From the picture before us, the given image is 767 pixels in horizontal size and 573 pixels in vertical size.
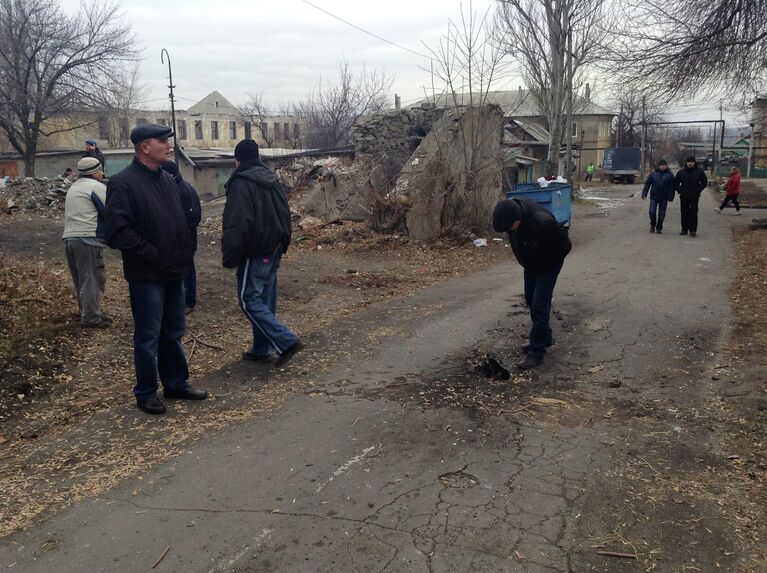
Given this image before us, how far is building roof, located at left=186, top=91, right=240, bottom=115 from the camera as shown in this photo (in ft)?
244

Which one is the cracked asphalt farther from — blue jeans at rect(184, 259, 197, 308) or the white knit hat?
the white knit hat

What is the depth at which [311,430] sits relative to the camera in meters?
4.21

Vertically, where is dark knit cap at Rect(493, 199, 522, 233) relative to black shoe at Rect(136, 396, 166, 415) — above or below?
above

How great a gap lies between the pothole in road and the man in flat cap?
216 cm

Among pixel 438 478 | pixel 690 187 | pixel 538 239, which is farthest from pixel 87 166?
pixel 690 187

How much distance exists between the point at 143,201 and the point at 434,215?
9501mm

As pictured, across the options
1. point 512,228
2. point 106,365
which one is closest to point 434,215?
point 512,228

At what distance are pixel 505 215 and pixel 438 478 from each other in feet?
8.30

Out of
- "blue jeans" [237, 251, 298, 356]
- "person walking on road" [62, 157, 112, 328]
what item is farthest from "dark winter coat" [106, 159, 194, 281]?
"person walking on road" [62, 157, 112, 328]

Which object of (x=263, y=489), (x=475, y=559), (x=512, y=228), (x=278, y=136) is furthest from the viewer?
(x=278, y=136)

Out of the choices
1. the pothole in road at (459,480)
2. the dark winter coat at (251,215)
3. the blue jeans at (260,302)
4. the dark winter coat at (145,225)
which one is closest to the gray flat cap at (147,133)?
the dark winter coat at (145,225)

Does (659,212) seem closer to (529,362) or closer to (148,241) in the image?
(529,362)

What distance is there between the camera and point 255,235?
5227 millimetres

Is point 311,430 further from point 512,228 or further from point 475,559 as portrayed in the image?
point 512,228
